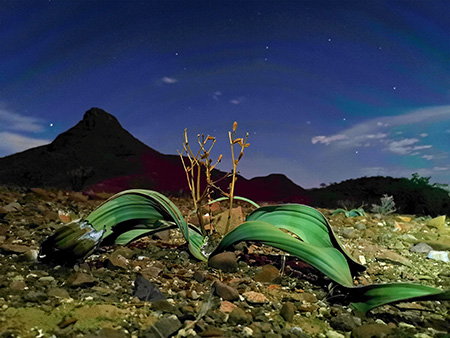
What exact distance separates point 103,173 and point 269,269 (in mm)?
8896

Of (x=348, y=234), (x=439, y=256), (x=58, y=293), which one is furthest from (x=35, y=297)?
(x=439, y=256)

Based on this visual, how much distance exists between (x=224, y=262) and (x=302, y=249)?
1.47 feet

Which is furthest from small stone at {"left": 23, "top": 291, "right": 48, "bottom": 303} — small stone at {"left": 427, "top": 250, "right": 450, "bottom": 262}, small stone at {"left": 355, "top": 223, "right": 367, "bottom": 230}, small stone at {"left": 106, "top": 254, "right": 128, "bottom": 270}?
small stone at {"left": 355, "top": 223, "right": 367, "bottom": 230}

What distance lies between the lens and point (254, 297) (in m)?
1.72

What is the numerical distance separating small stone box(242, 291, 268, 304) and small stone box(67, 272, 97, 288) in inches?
26.5

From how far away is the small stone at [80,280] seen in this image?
1656 mm

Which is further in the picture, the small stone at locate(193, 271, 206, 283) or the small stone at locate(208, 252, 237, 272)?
the small stone at locate(208, 252, 237, 272)

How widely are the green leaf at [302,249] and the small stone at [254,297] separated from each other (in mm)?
285

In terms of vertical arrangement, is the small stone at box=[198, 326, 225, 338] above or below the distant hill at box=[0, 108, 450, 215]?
below

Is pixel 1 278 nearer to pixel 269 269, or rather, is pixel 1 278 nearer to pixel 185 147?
pixel 185 147

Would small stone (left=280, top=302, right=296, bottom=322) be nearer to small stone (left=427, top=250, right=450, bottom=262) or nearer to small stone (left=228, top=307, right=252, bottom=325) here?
small stone (left=228, top=307, right=252, bottom=325)

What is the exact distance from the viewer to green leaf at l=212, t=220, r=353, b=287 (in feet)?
5.99

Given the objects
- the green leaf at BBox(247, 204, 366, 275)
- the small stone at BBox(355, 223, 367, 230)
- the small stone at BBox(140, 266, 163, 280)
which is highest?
the green leaf at BBox(247, 204, 366, 275)

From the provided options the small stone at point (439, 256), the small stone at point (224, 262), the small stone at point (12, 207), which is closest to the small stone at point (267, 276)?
the small stone at point (224, 262)
